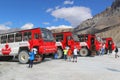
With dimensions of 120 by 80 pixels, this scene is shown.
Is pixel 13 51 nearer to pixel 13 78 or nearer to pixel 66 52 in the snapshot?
pixel 66 52

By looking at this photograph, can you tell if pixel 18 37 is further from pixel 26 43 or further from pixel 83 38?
pixel 83 38

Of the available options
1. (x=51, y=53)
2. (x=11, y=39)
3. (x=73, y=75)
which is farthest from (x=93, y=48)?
(x=73, y=75)

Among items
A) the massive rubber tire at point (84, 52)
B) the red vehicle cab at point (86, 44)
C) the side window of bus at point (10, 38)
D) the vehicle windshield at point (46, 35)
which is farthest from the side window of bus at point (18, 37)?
the massive rubber tire at point (84, 52)

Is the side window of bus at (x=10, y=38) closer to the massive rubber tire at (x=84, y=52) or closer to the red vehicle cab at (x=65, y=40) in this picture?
the red vehicle cab at (x=65, y=40)

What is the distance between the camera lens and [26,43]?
21.6m

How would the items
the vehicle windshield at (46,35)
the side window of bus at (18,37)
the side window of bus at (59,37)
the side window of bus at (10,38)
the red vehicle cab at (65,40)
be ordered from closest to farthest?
1. the vehicle windshield at (46,35)
2. the side window of bus at (18,37)
3. the side window of bus at (10,38)
4. the red vehicle cab at (65,40)
5. the side window of bus at (59,37)

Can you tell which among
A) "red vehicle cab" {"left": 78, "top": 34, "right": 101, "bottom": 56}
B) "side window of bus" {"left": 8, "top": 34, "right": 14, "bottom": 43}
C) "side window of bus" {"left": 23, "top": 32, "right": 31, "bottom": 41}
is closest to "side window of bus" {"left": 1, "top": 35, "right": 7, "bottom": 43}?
"side window of bus" {"left": 8, "top": 34, "right": 14, "bottom": 43}

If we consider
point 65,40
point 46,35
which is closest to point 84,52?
point 65,40

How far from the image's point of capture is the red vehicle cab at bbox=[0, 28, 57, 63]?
21.2 meters

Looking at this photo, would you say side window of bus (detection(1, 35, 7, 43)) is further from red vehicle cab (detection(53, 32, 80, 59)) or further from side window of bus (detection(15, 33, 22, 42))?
red vehicle cab (detection(53, 32, 80, 59))

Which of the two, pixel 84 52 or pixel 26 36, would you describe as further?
pixel 84 52

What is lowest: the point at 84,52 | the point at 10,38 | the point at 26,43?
the point at 84,52

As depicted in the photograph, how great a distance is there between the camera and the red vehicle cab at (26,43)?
21.2 m

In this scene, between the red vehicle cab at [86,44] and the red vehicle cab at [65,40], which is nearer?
the red vehicle cab at [65,40]
